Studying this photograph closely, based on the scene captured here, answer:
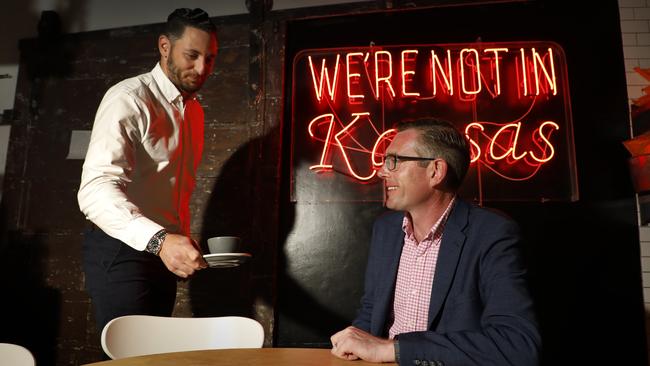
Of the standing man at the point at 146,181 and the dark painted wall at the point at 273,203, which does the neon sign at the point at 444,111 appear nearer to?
the dark painted wall at the point at 273,203

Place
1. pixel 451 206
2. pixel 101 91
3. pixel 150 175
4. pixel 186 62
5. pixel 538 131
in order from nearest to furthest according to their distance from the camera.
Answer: pixel 451 206
pixel 150 175
pixel 186 62
pixel 538 131
pixel 101 91

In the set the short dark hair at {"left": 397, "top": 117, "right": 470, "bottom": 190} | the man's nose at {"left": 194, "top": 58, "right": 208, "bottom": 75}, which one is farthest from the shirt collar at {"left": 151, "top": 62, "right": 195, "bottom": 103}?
the short dark hair at {"left": 397, "top": 117, "right": 470, "bottom": 190}

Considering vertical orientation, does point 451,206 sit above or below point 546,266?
above

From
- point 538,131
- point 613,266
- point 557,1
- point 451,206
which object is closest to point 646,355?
point 613,266

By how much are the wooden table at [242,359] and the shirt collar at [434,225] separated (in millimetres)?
731

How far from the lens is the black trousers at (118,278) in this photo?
7.68 ft

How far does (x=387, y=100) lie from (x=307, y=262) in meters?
1.54

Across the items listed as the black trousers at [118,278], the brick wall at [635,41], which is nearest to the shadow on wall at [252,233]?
the black trousers at [118,278]

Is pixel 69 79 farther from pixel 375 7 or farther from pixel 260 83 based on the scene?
pixel 375 7

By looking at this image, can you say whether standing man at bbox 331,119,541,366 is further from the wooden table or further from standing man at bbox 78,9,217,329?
standing man at bbox 78,9,217,329

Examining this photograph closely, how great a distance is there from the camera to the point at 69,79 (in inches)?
184

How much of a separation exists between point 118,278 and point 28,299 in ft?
8.51

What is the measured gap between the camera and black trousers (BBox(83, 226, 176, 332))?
2.34 m

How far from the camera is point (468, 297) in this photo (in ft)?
6.01
